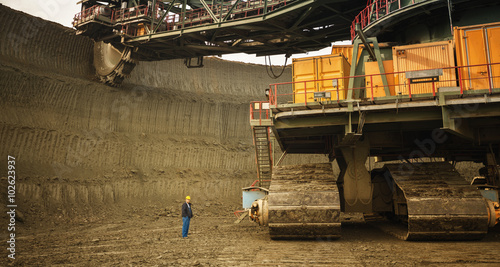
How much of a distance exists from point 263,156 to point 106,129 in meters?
10.2

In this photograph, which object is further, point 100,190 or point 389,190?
point 100,190

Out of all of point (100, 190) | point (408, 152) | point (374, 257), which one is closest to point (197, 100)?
point (100, 190)

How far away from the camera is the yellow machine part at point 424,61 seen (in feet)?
31.1

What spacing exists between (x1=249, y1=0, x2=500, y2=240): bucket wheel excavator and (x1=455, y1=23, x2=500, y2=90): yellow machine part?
2 cm

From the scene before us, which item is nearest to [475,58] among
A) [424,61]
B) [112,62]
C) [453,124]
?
[424,61]

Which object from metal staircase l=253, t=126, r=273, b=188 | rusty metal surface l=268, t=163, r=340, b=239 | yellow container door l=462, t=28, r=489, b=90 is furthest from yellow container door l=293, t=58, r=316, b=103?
metal staircase l=253, t=126, r=273, b=188

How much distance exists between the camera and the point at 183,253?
7855 millimetres

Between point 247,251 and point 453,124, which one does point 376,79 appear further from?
point 247,251

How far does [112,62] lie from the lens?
2136 cm

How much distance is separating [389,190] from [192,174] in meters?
15.5

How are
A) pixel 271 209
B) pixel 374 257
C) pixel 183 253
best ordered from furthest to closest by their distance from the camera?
pixel 271 209 < pixel 183 253 < pixel 374 257

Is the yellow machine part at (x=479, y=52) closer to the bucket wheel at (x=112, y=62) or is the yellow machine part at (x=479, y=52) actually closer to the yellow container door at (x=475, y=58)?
the yellow container door at (x=475, y=58)

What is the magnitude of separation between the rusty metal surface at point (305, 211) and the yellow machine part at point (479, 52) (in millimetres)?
4172

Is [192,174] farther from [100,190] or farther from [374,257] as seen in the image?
[374,257]
